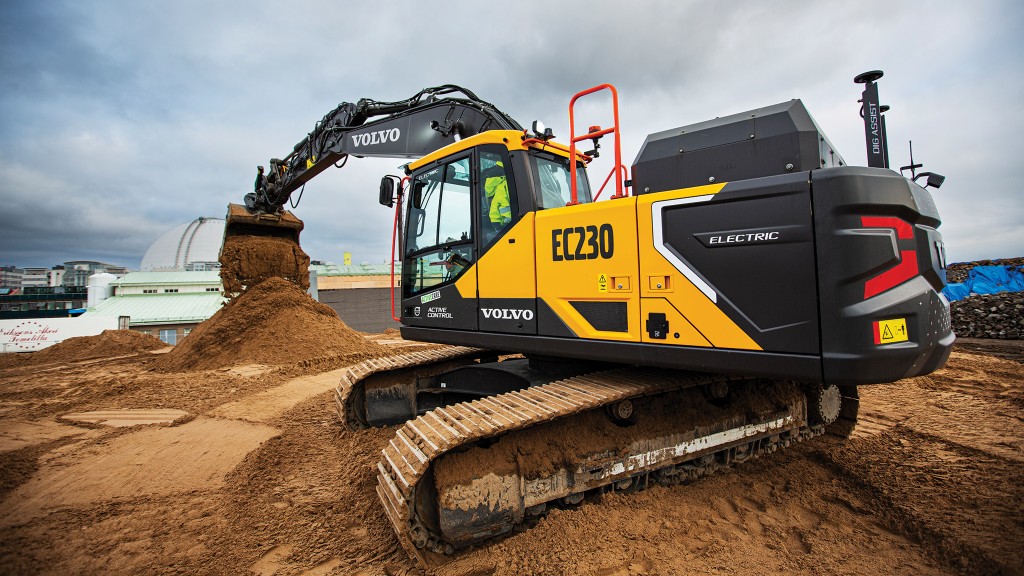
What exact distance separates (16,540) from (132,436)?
→ 8.33ft

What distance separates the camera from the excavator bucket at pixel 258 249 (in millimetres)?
9898

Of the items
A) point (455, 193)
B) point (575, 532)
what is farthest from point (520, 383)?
point (455, 193)

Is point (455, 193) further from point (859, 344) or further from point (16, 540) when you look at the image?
point (16, 540)

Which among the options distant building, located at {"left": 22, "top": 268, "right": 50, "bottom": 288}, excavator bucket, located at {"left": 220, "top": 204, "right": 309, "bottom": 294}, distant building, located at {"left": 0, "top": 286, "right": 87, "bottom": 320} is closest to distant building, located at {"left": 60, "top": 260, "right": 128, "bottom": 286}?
distant building, located at {"left": 22, "top": 268, "right": 50, "bottom": 288}

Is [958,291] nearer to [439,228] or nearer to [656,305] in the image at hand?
[656,305]

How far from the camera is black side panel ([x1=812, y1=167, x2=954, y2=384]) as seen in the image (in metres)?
2.33

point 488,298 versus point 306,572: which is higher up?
point 488,298

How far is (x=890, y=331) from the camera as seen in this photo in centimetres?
238

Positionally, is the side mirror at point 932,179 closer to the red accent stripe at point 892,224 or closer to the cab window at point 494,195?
the red accent stripe at point 892,224

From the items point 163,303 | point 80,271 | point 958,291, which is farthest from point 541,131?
point 80,271

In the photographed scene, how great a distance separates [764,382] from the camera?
150 inches

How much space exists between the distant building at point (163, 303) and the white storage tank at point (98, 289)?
0.33 metres

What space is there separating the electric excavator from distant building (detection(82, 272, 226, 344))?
23.4 metres

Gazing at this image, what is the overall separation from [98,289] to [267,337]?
26456 millimetres
